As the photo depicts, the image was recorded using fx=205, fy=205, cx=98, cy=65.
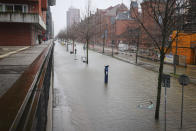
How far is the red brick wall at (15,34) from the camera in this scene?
1282 inches

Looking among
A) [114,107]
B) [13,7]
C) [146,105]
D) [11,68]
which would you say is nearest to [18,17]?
[13,7]

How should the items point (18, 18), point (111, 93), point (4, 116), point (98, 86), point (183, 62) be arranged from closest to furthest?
point (4, 116)
point (111, 93)
point (98, 86)
point (183, 62)
point (18, 18)

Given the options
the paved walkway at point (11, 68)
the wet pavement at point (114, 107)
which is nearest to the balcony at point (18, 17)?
the paved walkway at point (11, 68)

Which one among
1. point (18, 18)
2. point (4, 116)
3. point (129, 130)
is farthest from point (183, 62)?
point (4, 116)

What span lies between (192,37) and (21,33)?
84.4 feet

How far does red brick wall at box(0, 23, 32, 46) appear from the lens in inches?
1282

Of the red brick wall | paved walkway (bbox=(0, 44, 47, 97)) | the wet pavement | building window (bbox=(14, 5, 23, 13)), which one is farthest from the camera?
building window (bbox=(14, 5, 23, 13))

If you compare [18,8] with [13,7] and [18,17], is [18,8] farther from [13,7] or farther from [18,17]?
[18,17]

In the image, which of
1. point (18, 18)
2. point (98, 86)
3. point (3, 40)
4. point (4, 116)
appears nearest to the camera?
point (4, 116)

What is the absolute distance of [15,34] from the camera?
33.2 metres

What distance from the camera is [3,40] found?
32500 mm

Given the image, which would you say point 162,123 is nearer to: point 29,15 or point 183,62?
point 183,62

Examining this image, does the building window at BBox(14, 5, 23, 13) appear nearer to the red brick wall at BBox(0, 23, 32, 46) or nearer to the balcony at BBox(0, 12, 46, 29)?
the red brick wall at BBox(0, 23, 32, 46)

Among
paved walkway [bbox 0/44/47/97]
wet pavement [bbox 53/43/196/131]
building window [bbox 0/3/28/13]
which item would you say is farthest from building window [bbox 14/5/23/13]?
wet pavement [bbox 53/43/196/131]
